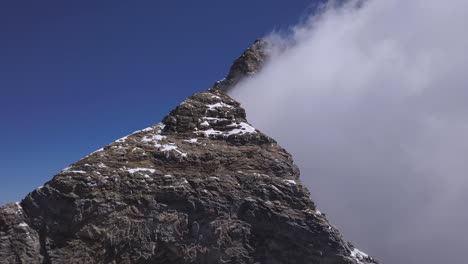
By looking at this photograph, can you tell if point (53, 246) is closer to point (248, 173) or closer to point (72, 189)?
point (72, 189)

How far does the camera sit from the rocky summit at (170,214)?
151ft

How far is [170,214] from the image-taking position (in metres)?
48.4

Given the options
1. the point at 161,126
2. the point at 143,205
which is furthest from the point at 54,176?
the point at 161,126

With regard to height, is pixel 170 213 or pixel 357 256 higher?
pixel 170 213

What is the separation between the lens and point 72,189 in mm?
47219

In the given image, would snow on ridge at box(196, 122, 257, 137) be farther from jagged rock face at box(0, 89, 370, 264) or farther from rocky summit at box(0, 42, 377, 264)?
rocky summit at box(0, 42, 377, 264)

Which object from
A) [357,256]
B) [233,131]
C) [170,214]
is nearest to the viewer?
[170,214]

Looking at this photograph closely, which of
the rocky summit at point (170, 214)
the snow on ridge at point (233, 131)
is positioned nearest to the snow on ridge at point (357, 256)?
the rocky summit at point (170, 214)

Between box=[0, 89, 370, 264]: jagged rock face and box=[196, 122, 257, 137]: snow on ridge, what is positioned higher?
box=[196, 122, 257, 137]: snow on ridge

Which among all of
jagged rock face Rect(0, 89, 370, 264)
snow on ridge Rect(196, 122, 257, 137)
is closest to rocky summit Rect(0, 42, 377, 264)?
jagged rock face Rect(0, 89, 370, 264)

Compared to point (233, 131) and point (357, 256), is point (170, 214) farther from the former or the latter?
point (357, 256)

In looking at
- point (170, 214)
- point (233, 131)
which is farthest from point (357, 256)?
point (233, 131)

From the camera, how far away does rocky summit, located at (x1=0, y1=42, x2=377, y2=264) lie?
46062 mm

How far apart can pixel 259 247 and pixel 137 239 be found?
472 inches
